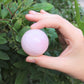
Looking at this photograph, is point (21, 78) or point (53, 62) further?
point (21, 78)

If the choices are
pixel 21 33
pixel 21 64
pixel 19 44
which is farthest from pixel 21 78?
pixel 21 33

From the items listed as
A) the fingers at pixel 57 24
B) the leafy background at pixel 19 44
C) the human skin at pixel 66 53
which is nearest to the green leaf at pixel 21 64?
the leafy background at pixel 19 44

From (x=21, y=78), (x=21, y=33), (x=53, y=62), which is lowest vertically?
(x=21, y=78)

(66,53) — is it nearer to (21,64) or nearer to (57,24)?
(57,24)

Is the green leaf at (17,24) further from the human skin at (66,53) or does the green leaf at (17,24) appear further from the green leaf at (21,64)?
the green leaf at (21,64)

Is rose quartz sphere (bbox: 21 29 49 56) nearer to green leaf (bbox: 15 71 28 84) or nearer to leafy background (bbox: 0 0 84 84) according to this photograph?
leafy background (bbox: 0 0 84 84)

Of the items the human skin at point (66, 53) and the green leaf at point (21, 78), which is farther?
the green leaf at point (21, 78)
